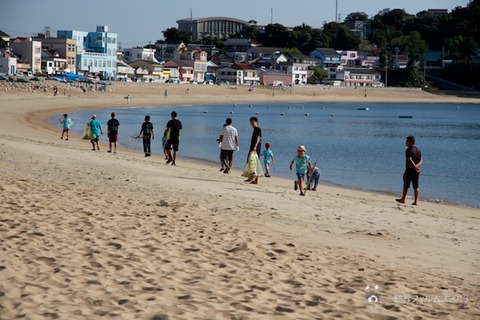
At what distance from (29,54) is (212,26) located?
104351mm

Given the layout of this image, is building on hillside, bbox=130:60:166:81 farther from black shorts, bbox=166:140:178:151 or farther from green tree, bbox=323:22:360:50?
black shorts, bbox=166:140:178:151

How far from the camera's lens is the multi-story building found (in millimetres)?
101375

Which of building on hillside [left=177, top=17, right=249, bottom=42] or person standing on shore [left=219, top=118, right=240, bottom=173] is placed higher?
building on hillside [left=177, top=17, right=249, bottom=42]

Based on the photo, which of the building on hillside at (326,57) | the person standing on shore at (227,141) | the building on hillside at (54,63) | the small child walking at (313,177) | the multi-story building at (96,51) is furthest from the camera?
the building on hillside at (326,57)

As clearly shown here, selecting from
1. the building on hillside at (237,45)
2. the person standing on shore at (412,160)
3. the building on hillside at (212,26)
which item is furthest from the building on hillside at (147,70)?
the person standing on shore at (412,160)

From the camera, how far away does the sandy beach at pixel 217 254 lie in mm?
5594

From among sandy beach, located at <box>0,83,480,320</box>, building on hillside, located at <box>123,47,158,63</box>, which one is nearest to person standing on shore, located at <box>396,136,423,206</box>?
sandy beach, located at <box>0,83,480,320</box>

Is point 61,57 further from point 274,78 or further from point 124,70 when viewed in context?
point 274,78

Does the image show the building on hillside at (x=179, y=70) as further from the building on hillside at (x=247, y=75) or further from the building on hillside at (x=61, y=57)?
the building on hillside at (x=61, y=57)

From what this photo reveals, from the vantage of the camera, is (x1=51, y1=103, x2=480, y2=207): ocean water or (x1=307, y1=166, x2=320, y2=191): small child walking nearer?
(x1=307, y1=166, x2=320, y2=191): small child walking

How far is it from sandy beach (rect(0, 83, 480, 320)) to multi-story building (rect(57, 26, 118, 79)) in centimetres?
9056

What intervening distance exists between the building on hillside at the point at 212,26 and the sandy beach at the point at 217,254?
182 metres

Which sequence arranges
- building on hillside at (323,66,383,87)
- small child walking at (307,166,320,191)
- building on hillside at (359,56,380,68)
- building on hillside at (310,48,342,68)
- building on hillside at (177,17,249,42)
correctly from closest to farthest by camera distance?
small child walking at (307,166,320,191)
building on hillside at (323,66,383,87)
building on hillside at (310,48,342,68)
building on hillside at (359,56,380,68)
building on hillside at (177,17,249,42)

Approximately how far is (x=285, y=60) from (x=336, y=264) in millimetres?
122784
